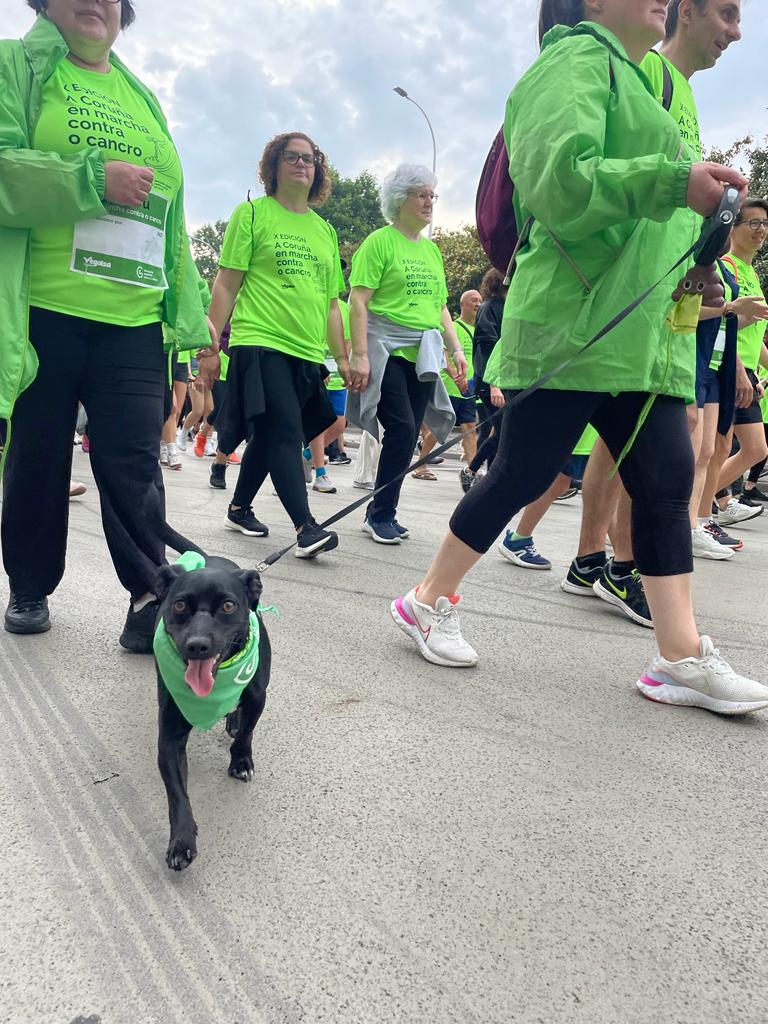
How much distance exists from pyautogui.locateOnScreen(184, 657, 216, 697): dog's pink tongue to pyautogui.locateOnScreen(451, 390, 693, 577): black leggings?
1.37 m

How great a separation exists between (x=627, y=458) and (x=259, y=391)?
7.95 ft

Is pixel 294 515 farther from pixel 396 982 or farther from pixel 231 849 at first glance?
pixel 396 982

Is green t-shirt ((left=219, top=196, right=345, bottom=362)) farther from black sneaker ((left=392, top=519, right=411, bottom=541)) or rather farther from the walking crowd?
the walking crowd

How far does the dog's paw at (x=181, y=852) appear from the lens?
1517mm

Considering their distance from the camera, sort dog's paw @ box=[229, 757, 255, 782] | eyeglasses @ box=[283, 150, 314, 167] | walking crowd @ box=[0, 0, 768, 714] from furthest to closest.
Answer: eyeglasses @ box=[283, 150, 314, 167] → walking crowd @ box=[0, 0, 768, 714] → dog's paw @ box=[229, 757, 255, 782]

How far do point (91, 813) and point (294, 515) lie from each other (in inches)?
109

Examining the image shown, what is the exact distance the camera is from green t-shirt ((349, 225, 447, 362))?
4988mm

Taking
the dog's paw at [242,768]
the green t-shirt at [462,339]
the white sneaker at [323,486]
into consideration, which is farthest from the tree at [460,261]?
the dog's paw at [242,768]

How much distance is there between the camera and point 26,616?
286 cm

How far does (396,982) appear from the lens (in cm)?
127

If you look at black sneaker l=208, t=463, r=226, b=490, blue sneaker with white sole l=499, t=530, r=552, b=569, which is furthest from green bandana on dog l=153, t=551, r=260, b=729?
black sneaker l=208, t=463, r=226, b=490

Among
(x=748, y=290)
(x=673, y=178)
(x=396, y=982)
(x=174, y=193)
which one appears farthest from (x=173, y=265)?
(x=748, y=290)

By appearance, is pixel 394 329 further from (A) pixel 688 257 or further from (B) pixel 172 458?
(B) pixel 172 458

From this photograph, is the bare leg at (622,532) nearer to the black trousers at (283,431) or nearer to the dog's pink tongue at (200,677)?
the black trousers at (283,431)
